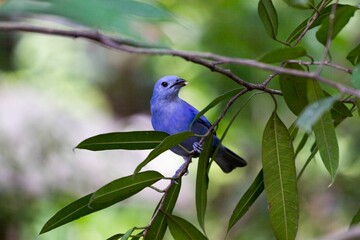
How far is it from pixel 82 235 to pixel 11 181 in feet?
2.82

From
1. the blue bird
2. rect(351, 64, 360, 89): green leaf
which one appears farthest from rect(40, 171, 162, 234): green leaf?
the blue bird

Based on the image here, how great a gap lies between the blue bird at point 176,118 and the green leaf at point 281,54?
150 cm

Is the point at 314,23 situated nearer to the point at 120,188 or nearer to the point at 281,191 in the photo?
the point at 281,191

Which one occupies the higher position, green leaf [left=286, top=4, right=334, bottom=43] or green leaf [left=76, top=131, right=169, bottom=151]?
green leaf [left=76, top=131, right=169, bottom=151]

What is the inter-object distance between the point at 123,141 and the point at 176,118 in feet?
3.94

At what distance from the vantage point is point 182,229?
7.43ft

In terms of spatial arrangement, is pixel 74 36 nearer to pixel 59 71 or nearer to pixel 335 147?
pixel 335 147

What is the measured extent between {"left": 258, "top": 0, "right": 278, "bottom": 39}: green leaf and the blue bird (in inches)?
47.2

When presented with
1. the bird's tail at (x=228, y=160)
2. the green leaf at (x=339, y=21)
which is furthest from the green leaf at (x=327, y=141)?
the bird's tail at (x=228, y=160)

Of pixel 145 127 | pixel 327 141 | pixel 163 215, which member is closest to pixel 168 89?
pixel 163 215

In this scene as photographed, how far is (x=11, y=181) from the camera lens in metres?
5.99

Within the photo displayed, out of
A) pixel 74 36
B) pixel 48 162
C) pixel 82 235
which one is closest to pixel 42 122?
pixel 48 162

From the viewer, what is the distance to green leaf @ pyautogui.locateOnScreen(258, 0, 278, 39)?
2.00 m

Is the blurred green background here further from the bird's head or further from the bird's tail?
the bird's tail
